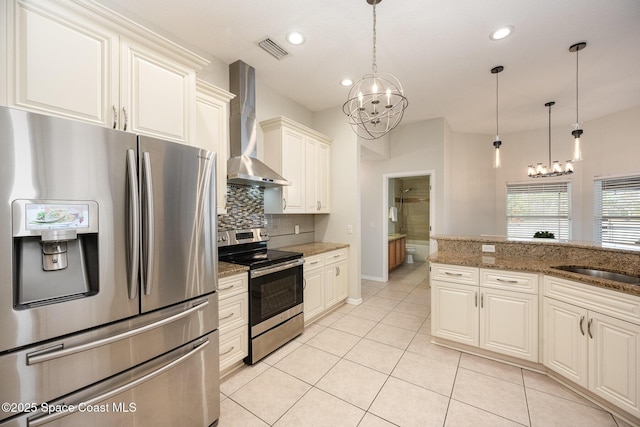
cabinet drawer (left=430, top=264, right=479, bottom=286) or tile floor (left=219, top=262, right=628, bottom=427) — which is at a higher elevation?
cabinet drawer (left=430, top=264, right=479, bottom=286)

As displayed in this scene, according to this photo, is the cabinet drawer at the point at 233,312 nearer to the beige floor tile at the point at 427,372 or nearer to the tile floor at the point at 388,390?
the tile floor at the point at 388,390

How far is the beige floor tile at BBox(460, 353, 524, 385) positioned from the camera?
2209 mm

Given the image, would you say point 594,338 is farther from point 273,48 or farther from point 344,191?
point 273,48

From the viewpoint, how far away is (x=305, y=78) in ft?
10.4

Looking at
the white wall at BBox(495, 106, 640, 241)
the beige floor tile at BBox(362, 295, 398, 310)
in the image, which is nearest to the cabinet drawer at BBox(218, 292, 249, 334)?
the beige floor tile at BBox(362, 295, 398, 310)

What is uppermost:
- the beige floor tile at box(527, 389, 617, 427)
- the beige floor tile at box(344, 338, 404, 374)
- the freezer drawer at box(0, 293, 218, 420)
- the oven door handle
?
the oven door handle

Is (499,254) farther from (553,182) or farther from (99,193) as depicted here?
(553,182)

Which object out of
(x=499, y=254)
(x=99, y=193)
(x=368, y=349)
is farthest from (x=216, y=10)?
(x=499, y=254)

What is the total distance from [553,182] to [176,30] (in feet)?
22.2

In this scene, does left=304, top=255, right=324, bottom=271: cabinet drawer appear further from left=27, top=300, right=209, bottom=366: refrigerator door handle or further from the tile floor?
left=27, top=300, right=209, bottom=366: refrigerator door handle

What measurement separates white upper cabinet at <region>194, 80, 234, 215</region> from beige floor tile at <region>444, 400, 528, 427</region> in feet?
7.85

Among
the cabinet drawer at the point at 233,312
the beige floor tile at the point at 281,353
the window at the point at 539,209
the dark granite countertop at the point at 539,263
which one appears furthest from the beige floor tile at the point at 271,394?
the window at the point at 539,209

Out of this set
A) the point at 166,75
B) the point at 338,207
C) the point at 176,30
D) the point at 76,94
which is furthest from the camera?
the point at 338,207

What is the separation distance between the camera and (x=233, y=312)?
2.21m
